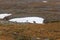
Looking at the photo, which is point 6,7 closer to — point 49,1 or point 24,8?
point 24,8

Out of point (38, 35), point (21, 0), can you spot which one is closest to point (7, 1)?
point (21, 0)

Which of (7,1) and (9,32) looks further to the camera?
(7,1)

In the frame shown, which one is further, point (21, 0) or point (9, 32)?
point (21, 0)

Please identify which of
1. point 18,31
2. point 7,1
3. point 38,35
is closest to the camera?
point 38,35

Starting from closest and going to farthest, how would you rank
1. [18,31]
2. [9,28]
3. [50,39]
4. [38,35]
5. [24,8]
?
1. [50,39]
2. [38,35]
3. [18,31]
4. [9,28]
5. [24,8]

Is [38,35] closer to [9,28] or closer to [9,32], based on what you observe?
[9,32]

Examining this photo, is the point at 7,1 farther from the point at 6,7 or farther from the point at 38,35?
the point at 38,35

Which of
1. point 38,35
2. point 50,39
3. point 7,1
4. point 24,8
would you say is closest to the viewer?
point 50,39

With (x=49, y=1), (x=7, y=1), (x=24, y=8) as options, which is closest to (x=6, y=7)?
(x=24, y=8)

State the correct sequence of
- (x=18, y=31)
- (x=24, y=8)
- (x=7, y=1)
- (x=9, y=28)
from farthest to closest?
(x=7, y=1), (x=24, y=8), (x=9, y=28), (x=18, y=31)
